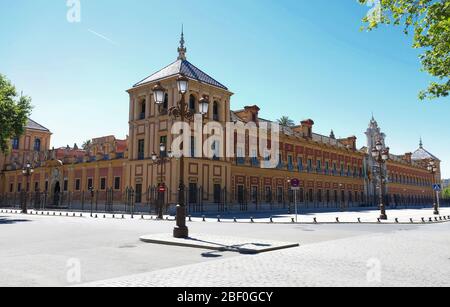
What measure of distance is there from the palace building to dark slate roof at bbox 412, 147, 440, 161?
28761 millimetres

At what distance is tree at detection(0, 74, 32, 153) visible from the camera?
30.7 metres

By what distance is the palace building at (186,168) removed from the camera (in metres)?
31.4

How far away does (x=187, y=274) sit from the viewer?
612 cm

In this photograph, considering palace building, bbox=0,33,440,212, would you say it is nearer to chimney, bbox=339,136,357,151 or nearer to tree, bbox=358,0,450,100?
chimney, bbox=339,136,357,151

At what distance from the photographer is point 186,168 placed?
30.1 m

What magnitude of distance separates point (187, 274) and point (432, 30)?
10142 mm

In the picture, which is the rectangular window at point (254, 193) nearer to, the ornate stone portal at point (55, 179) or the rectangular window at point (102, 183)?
the rectangular window at point (102, 183)

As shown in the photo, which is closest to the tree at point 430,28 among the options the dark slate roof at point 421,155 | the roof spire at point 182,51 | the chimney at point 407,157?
the roof spire at point 182,51

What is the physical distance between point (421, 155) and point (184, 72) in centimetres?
7017

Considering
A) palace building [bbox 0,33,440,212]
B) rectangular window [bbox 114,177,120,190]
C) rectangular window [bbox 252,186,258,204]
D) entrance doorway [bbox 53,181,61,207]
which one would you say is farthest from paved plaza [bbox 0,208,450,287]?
entrance doorway [bbox 53,181,61,207]

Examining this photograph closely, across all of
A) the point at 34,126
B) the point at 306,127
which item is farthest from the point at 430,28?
the point at 34,126

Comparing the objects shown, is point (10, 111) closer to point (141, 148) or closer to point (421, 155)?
point (141, 148)

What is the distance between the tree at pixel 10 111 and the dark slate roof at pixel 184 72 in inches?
390
